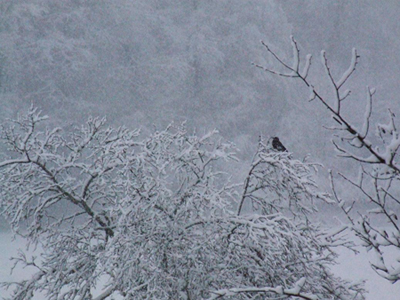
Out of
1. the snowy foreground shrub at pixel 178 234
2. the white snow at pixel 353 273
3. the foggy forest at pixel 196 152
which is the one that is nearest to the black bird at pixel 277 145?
the foggy forest at pixel 196 152

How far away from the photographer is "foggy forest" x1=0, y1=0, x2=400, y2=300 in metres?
3.24

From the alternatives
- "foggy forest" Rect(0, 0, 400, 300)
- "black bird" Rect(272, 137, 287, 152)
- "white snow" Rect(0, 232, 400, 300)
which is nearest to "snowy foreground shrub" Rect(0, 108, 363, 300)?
"foggy forest" Rect(0, 0, 400, 300)

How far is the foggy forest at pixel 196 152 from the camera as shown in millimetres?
3242

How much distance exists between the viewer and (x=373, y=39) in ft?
65.7

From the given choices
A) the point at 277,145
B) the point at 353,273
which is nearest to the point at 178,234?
the point at 277,145

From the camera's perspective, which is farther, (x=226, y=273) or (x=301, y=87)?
(x=301, y=87)

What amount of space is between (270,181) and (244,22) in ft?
44.5

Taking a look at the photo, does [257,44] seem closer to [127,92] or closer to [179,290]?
[127,92]

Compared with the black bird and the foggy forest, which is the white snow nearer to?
the foggy forest

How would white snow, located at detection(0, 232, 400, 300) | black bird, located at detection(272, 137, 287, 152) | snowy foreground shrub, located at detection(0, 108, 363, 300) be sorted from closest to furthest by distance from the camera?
snowy foreground shrub, located at detection(0, 108, 363, 300), black bird, located at detection(272, 137, 287, 152), white snow, located at detection(0, 232, 400, 300)

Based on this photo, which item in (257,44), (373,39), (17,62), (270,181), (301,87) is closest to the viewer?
(270,181)

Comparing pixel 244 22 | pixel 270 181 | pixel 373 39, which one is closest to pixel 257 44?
pixel 244 22

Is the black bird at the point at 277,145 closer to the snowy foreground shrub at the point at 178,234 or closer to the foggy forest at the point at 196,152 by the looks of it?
the foggy forest at the point at 196,152

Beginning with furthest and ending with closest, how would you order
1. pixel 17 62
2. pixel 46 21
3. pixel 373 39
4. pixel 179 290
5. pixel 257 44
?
pixel 373 39 < pixel 257 44 < pixel 46 21 < pixel 17 62 < pixel 179 290
